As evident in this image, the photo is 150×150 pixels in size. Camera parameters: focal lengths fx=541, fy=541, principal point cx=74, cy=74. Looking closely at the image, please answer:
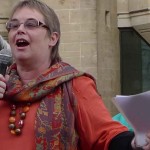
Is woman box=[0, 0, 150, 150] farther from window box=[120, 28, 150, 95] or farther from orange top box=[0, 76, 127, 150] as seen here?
window box=[120, 28, 150, 95]

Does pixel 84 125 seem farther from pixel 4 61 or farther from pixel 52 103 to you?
pixel 4 61

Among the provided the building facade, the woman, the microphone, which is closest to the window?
the building facade

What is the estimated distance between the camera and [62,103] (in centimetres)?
213

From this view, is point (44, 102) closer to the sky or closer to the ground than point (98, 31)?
closer to the ground

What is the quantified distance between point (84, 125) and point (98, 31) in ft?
23.9

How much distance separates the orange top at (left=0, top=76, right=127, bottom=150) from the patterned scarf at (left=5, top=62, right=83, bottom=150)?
34mm

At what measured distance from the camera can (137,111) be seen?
1889 millimetres

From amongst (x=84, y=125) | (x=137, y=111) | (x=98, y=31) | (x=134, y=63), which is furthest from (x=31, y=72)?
(x=134, y=63)

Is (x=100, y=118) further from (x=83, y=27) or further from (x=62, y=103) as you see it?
(x=83, y=27)

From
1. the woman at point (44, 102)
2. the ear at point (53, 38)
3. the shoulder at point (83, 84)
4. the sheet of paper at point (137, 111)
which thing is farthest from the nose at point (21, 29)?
the sheet of paper at point (137, 111)

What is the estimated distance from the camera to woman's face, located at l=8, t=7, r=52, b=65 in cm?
217

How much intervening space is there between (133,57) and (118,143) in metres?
7.98

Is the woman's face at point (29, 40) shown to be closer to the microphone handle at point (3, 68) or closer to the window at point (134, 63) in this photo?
the microphone handle at point (3, 68)

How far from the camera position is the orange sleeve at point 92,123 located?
83.8 inches
